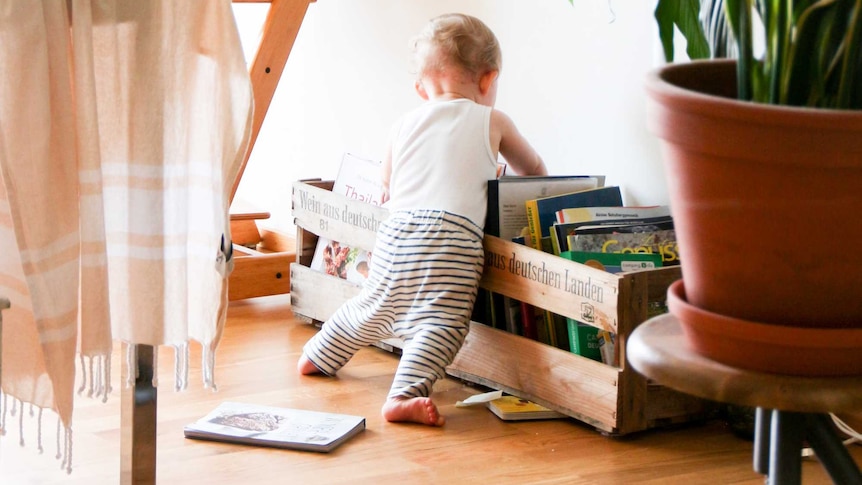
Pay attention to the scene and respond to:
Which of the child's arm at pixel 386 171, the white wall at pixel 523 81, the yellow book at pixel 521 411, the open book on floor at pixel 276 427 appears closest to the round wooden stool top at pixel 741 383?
the open book on floor at pixel 276 427

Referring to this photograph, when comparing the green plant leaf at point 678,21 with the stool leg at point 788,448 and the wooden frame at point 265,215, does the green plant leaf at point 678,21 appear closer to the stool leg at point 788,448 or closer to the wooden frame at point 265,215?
the stool leg at point 788,448

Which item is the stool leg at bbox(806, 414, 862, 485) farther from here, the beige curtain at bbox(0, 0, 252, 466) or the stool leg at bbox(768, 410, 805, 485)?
the beige curtain at bbox(0, 0, 252, 466)

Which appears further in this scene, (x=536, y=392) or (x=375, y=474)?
(x=536, y=392)

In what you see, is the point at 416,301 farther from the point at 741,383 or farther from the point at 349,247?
the point at 741,383

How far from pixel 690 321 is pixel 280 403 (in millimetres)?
1320

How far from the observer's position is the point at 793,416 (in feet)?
2.10

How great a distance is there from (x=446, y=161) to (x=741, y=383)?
1434 mm

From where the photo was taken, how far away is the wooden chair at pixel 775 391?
0.54 m

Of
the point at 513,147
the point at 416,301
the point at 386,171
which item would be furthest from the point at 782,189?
the point at 386,171

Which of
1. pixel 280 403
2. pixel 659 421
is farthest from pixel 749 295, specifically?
pixel 280 403

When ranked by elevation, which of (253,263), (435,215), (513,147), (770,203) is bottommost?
(253,263)

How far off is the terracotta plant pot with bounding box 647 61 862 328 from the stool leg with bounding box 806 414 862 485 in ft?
0.36

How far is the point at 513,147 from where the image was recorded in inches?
79.9

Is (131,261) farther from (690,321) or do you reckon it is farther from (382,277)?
(382,277)
